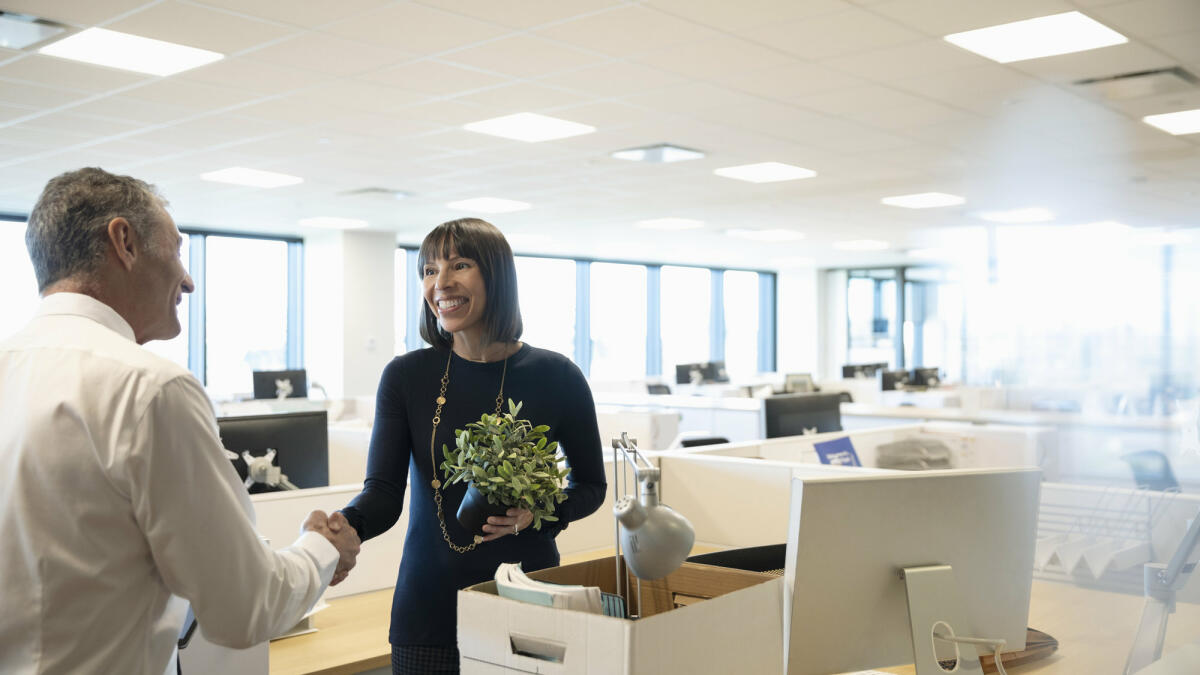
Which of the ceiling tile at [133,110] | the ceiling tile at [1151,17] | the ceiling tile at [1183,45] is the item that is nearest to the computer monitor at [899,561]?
the ceiling tile at [1151,17]

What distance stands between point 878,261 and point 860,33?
12351mm

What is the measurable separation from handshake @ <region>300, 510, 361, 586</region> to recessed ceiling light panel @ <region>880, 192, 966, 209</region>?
7839 millimetres

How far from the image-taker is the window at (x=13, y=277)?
10.1m

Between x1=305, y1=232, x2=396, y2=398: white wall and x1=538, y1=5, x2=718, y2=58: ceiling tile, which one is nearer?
x1=538, y1=5, x2=718, y2=58: ceiling tile

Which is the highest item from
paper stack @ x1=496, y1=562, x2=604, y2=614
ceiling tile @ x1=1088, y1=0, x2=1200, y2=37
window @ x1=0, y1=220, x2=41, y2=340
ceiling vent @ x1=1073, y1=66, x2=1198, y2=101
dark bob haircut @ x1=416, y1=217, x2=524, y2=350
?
ceiling tile @ x1=1088, y1=0, x2=1200, y2=37

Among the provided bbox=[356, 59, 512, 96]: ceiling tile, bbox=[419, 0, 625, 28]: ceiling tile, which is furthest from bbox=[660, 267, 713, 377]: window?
bbox=[419, 0, 625, 28]: ceiling tile

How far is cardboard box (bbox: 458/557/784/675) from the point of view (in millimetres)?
1285

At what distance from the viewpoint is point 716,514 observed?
10.8 feet

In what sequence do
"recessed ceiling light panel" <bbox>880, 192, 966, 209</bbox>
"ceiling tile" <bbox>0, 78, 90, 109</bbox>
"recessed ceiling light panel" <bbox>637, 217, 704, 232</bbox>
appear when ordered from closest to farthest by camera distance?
Result: "ceiling tile" <bbox>0, 78, 90, 109</bbox>, "recessed ceiling light panel" <bbox>880, 192, 966, 209</bbox>, "recessed ceiling light panel" <bbox>637, 217, 704, 232</bbox>

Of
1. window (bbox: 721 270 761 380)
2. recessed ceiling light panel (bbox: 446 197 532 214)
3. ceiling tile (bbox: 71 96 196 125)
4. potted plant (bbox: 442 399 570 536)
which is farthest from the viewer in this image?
window (bbox: 721 270 761 380)

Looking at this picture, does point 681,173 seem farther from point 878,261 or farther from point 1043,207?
point 878,261

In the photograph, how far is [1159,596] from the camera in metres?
1.88

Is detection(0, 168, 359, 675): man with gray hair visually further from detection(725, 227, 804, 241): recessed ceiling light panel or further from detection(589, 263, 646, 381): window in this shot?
detection(589, 263, 646, 381): window

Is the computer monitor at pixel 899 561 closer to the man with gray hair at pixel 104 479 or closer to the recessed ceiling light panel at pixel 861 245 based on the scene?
the man with gray hair at pixel 104 479
